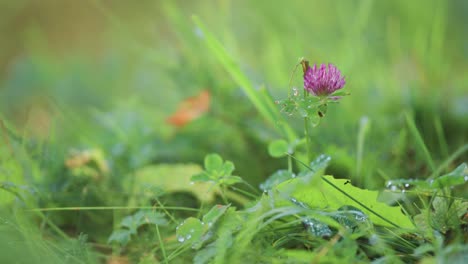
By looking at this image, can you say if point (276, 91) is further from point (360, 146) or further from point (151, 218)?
point (151, 218)

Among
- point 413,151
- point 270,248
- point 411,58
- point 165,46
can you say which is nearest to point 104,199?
point 270,248

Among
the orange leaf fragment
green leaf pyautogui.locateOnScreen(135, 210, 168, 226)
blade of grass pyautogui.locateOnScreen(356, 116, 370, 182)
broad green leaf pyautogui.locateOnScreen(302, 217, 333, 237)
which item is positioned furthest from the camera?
the orange leaf fragment

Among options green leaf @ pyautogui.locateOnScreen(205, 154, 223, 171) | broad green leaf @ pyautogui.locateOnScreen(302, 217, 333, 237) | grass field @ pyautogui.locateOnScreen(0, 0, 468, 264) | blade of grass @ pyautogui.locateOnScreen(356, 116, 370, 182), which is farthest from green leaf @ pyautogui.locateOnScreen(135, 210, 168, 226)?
blade of grass @ pyautogui.locateOnScreen(356, 116, 370, 182)

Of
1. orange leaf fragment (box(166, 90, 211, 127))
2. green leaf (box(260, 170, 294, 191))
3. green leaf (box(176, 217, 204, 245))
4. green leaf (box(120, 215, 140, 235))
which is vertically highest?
orange leaf fragment (box(166, 90, 211, 127))

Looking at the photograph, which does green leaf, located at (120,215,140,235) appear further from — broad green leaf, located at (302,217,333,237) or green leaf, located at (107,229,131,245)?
broad green leaf, located at (302,217,333,237)

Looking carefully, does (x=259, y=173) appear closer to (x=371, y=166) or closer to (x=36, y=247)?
(x=371, y=166)

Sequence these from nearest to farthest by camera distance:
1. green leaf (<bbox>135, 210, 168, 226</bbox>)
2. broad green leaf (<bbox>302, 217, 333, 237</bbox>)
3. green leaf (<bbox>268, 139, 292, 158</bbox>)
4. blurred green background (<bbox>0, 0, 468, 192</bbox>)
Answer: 1. broad green leaf (<bbox>302, 217, 333, 237</bbox>)
2. green leaf (<bbox>135, 210, 168, 226</bbox>)
3. green leaf (<bbox>268, 139, 292, 158</bbox>)
4. blurred green background (<bbox>0, 0, 468, 192</bbox>)

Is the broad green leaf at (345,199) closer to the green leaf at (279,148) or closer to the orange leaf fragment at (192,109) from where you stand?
the green leaf at (279,148)
